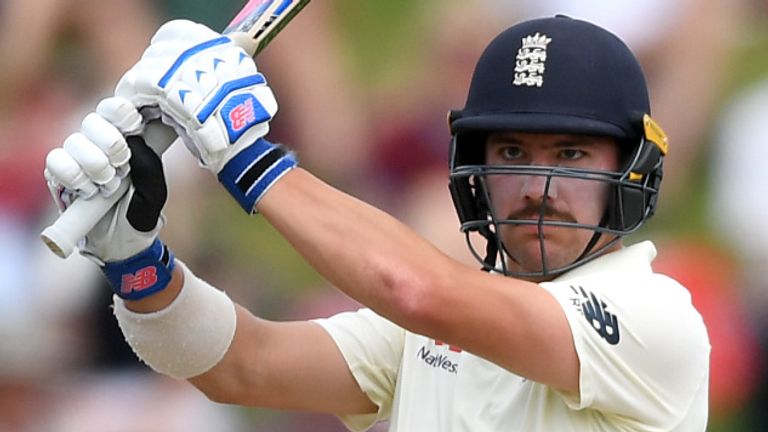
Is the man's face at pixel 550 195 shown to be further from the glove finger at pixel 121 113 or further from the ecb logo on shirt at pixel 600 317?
the glove finger at pixel 121 113

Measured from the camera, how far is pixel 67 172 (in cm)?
227

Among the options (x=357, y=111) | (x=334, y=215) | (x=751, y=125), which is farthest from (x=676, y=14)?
(x=334, y=215)

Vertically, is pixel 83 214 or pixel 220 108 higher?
pixel 220 108

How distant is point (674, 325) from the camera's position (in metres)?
2.51

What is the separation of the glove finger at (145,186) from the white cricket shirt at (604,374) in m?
0.64

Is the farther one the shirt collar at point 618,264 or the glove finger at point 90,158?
the shirt collar at point 618,264

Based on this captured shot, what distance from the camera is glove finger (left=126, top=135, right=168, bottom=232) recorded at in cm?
239

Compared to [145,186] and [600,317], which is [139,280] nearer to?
[145,186]

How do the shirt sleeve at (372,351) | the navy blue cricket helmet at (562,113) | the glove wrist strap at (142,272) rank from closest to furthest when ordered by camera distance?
the glove wrist strap at (142,272)
the navy blue cricket helmet at (562,113)
the shirt sleeve at (372,351)

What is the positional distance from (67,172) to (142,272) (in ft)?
1.27

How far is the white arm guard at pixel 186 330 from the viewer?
2.69 meters

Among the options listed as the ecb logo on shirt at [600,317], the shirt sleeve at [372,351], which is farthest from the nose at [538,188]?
the shirt sleeve at [372,351]

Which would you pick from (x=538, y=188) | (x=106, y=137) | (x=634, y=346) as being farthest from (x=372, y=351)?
(x=106, y=137)

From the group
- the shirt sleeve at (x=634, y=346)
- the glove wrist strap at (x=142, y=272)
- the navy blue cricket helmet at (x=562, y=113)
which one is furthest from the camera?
the navy blue cricket helmet at (x=562, y=113)
